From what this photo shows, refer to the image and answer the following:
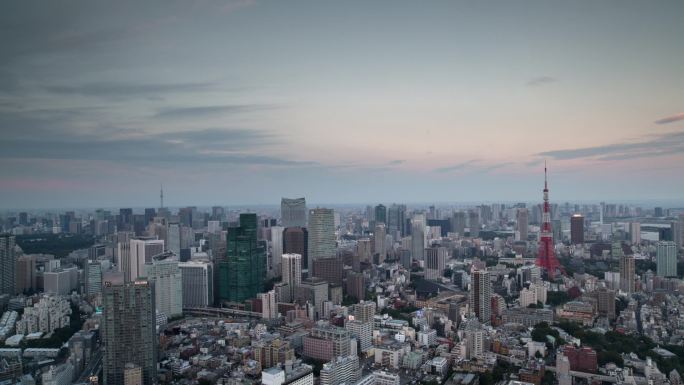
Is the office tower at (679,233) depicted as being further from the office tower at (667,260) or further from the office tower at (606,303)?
the office tower at (606,303)

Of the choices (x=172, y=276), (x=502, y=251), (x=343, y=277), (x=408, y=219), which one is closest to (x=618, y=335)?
(x=343, y=277)

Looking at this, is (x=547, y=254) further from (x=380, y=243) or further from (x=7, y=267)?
(x=7, y=267)

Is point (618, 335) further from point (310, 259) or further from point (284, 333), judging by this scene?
point (310, 259)

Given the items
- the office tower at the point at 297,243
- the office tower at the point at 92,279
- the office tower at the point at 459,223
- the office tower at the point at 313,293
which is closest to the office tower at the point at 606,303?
the office tower at the point at 313,293

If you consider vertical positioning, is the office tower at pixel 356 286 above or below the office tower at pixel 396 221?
below

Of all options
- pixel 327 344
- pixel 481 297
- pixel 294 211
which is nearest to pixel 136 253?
pixel 294 211

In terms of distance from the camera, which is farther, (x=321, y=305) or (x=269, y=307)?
(x=321, y=305)
